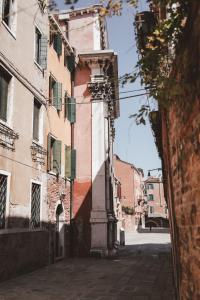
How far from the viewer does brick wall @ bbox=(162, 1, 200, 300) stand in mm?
3084

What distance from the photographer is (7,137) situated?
34.1 feet

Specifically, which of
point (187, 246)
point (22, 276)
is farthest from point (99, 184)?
point (187, 246)

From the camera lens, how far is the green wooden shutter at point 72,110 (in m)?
17.7

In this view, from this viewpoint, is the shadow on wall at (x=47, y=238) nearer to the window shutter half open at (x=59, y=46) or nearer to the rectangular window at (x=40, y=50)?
the window shutter half open at (x=59, y=46)

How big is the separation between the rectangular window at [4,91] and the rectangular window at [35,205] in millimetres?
3122

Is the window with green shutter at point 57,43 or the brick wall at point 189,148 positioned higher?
the window with green shutter at point 57,43

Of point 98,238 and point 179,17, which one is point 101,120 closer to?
point 98,238

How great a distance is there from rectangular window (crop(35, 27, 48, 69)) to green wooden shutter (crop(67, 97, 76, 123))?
3982 millimetres

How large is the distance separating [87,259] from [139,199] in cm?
4111

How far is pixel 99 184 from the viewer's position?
680 inches

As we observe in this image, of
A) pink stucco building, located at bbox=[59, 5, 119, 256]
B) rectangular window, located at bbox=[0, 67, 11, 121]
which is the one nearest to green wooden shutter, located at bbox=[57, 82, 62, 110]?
pink stucco building, located at bbox=[59, 5, 119, 256]

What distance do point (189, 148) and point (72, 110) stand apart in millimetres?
14669

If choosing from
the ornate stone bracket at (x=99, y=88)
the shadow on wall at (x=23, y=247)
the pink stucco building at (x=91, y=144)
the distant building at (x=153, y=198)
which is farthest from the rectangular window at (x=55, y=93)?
the distant building at (x=153, y=198)

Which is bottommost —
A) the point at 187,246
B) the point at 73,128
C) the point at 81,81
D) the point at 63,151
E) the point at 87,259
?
the point at 87,259
